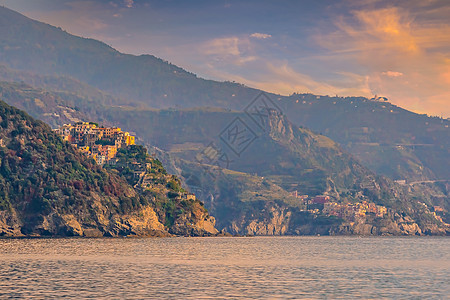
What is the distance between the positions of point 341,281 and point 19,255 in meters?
70.9

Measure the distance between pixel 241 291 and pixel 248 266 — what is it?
4264cm

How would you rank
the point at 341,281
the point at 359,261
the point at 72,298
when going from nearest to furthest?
the point at 72,298 → the point at 341,281 → the point at 359,261

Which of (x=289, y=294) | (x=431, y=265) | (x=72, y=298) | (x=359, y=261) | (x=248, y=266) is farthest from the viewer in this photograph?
(x=359, y=261)

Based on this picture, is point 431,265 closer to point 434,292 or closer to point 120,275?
point 434,292

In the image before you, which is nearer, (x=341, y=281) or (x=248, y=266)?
(x=341, y=281)

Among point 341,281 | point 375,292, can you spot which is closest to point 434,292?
point 375,292

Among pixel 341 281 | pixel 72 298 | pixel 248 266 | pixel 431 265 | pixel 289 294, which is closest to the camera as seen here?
pixel 72 298

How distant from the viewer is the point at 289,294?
93688mm

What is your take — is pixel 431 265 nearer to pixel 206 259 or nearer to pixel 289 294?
pixel 206 259

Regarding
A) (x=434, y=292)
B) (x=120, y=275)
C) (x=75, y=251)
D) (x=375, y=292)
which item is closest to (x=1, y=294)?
(x=120, y=275)

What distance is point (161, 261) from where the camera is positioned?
5738 inches

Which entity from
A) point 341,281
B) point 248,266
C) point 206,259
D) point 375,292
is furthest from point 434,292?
point 206,259

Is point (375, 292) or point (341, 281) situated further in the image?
point (341, 281)

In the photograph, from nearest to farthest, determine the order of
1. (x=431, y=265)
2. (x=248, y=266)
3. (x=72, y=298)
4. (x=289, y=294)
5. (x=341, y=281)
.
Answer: (x=72, y=298) → (x=289, y=294) → (x=341, y=281) → (x=248, y=266) → (x=431, y=265)
